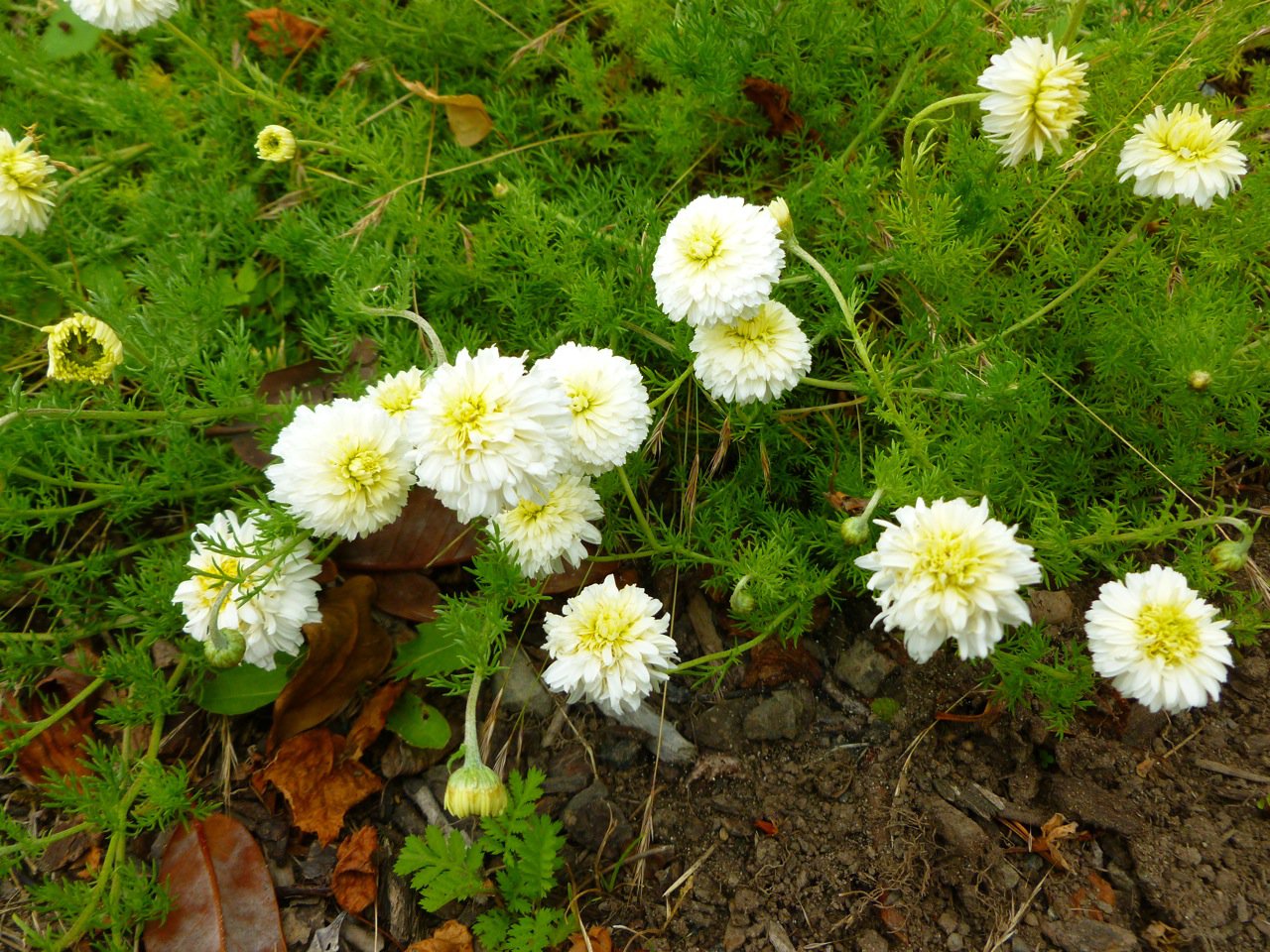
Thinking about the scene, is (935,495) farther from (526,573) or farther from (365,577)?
(365,577)

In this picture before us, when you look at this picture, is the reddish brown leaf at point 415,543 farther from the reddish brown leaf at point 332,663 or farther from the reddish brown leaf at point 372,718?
the reddish brown leaf at point 372,718

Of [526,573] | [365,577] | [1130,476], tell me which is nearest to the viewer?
[526,573]

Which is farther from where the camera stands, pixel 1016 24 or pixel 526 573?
pixel 1016 24

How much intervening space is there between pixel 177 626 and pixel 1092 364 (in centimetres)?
302

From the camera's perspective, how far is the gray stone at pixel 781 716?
2.50 m

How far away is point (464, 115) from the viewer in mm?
3195

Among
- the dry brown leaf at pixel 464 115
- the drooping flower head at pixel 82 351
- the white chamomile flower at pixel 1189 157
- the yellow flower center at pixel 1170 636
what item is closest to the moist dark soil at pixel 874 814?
the yellow flower center at pixel 1170 636

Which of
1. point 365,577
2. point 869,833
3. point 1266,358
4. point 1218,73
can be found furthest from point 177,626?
point 1218,73

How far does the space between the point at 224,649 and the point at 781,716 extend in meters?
1.54

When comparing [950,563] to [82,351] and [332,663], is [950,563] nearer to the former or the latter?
[332,663]

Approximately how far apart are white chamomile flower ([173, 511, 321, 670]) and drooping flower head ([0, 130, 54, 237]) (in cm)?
117

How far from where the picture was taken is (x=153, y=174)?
10.8 ft

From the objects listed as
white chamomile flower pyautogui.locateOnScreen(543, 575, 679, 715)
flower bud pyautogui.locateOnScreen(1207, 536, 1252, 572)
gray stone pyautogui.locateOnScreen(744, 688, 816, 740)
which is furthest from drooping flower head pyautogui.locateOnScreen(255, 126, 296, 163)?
flower bud pyautogui.locateOnScreen(1207, 536, 1252, 572)

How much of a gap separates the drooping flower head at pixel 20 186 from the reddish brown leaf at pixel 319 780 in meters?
1.76
